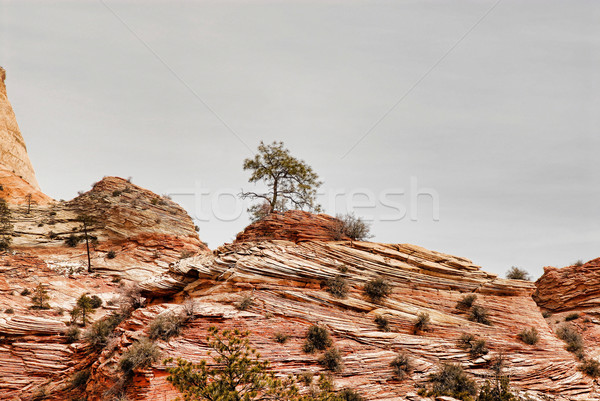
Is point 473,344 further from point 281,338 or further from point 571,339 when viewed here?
point 281,338

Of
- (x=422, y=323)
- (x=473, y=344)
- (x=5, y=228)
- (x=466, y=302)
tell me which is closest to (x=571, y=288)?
(x=466, y=302)

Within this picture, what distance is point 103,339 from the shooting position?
2419 centimetres

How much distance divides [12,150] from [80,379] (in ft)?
256

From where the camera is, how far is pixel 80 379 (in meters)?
22.1

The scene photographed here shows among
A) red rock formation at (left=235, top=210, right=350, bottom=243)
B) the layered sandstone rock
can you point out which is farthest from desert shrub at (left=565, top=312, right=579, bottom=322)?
the layered sandstone rock

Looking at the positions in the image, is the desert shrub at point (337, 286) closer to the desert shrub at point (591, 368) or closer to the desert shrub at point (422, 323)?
the desert shrub at point (422, 323)

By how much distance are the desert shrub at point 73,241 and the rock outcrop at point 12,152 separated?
3059 centimetres

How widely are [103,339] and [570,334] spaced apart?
3014cm

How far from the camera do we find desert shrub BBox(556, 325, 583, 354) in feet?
72.8

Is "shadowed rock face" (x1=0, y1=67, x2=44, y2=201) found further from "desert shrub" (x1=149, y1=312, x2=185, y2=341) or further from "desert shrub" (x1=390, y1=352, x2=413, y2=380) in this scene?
"desert shrub" (x1=390, y1=352, x2=413, y2=380)

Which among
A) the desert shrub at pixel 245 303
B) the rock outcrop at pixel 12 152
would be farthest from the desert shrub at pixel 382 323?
the rock outcrop at pixel 12 152

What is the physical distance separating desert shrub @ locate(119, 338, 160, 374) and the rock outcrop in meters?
64.5

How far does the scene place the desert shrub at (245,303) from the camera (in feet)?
69.8

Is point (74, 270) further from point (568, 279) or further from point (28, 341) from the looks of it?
point (568, 279)
